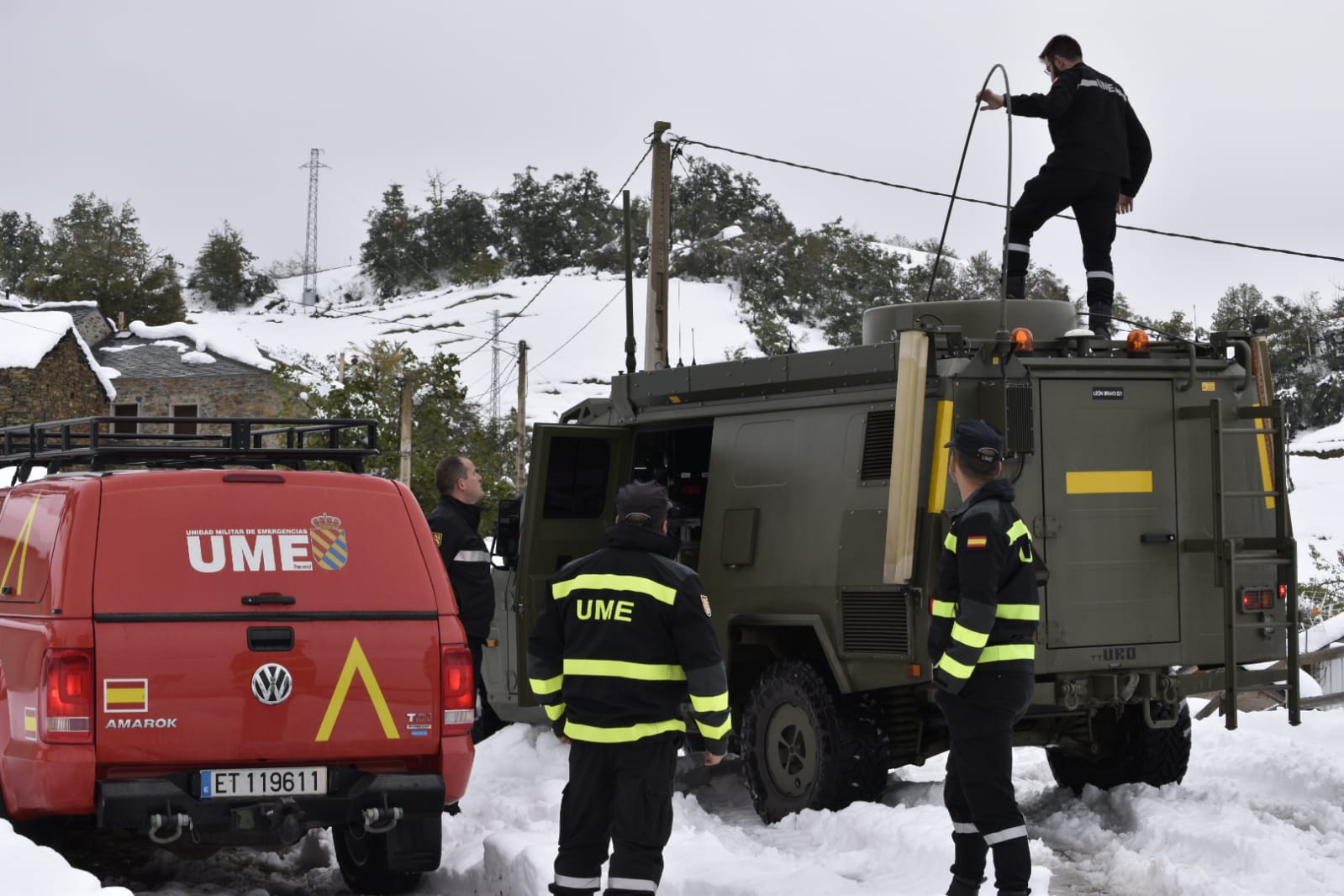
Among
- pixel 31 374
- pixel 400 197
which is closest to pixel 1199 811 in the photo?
pixel 31 374

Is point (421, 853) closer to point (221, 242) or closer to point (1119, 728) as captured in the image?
point (1119, 728)

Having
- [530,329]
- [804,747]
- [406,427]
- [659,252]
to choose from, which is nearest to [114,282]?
[530,329]

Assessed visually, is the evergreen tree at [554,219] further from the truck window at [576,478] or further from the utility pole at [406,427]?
the truck window at [576,478]

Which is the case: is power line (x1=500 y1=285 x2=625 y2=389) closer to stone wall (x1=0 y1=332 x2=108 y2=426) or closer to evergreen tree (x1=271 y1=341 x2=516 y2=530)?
evergreen tree (x1=271 y1=341 x2=516 y2=530)

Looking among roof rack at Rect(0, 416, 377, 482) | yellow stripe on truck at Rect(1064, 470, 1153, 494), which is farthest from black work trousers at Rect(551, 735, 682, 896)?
yellow stripe on truck at Rect(1064, 470, 1153, 494)

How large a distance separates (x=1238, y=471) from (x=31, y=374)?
3859cm

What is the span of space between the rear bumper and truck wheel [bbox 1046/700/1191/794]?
13.9 feet

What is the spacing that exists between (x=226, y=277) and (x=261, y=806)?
103327 millimetres

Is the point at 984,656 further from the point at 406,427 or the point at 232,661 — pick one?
the point at 406,427

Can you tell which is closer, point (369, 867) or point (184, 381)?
point (369, 867)

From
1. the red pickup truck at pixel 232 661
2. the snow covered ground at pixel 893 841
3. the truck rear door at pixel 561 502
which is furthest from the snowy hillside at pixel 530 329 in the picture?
the red pickup truck at pixel 232 661

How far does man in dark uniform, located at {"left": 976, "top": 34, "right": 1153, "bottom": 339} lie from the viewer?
9.52 m

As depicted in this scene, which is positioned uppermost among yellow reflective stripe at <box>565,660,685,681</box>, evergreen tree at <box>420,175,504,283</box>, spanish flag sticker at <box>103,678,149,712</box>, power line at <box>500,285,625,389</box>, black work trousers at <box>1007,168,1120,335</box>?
evergreen tree at <box>420,175,504,283</box>

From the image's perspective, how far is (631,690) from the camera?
5.46 m
